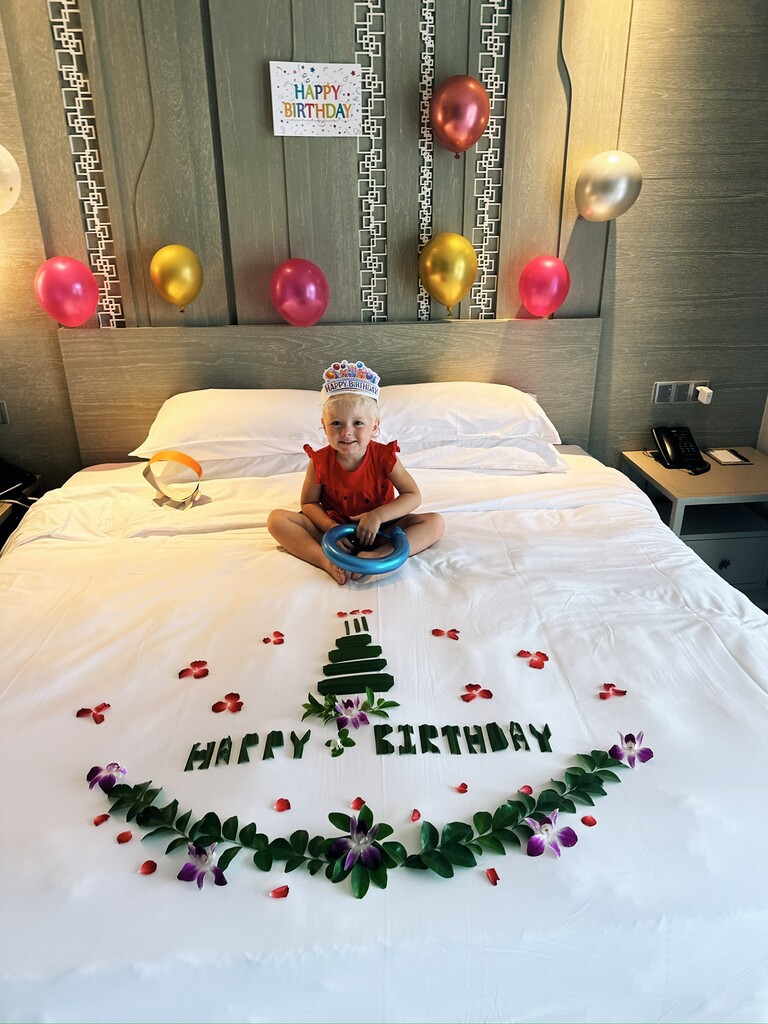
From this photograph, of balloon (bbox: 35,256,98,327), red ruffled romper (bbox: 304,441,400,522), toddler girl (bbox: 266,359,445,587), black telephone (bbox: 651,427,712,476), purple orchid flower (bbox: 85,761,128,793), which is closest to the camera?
purple orchid flower (bbox: 85,761,128,793)

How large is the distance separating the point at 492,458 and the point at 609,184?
41.7 inches

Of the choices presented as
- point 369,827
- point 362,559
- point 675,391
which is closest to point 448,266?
point 675,391

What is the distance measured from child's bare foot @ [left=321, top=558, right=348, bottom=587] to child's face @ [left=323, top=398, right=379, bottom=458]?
0.35 m

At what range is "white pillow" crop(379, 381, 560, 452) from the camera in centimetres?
254

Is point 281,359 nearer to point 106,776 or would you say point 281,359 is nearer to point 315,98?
point 315,98

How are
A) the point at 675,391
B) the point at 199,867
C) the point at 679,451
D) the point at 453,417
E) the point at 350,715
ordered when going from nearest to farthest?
the point at 199,867, the point at 350,715, the point at 453,417, the point at 679,451, the point at 675,391

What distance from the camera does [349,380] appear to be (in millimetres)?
2004

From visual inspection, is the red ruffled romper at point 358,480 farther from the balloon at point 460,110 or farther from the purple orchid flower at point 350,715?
the balloon at point 460,110

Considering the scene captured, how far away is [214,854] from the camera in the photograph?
108 centimetres

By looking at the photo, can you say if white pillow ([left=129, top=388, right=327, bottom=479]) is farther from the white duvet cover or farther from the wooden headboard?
the white duvet cover

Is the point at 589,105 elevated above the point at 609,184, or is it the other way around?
the point at 589,105

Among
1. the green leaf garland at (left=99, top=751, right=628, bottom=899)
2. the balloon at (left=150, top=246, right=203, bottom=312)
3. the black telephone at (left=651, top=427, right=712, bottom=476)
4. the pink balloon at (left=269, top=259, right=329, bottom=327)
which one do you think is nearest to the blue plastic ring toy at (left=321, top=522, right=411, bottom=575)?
the green leaf garland at (left=99, top=751, right=628, bottom=899)

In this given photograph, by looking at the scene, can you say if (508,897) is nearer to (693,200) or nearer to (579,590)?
(579,590)

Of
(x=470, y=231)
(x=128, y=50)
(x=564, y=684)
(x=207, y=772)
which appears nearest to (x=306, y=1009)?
(x=207, y=772)
